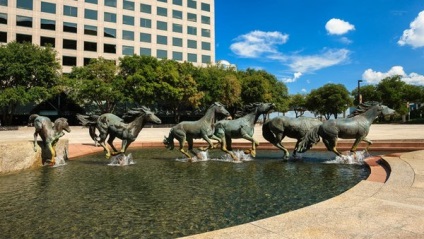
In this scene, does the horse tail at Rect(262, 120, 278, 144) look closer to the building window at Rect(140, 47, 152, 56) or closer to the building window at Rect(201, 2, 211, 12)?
the building window at Rect(140, 47, 152, 56)

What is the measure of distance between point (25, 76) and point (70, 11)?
23.4 metres

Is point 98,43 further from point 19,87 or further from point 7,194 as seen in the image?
point 7,194

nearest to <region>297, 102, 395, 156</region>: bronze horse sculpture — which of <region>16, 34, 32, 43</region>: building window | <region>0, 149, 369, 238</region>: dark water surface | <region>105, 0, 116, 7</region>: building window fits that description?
<region>0, 149, 369, 238</region>: dark water surface

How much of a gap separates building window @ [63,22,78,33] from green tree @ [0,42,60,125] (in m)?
15.1

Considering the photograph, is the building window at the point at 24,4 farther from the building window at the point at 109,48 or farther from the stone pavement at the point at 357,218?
the stone pavement at the point at 357,218

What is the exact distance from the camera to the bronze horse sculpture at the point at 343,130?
10.9 m

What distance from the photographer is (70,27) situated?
63906mm

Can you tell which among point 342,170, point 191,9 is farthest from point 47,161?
point 191,9

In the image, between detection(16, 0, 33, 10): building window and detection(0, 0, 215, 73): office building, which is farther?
detection(0, 0, 215, 73): office building

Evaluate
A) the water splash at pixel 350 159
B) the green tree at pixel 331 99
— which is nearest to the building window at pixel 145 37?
the green tree at pixel 331 99

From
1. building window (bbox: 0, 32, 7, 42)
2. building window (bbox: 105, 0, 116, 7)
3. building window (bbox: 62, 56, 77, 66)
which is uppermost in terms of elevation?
building window (bbox: 105, 0, 116, 7)

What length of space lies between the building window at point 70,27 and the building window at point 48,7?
330 centimetres

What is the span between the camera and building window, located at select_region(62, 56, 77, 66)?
6297 cm

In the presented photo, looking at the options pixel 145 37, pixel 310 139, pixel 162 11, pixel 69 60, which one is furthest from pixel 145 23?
pixel 310 139
